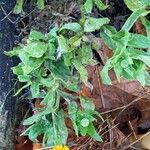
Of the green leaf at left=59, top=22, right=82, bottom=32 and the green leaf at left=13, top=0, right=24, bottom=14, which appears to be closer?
the green leaf at left=59, top=22, right=82, bottom=32

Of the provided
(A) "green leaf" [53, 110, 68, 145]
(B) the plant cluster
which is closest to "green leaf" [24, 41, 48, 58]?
(B) the plant cluster

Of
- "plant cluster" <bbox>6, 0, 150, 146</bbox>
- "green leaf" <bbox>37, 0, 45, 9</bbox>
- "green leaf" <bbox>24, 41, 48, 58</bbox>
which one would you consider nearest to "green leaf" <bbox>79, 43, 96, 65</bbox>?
"plant cluster" <bbox>6, 0, 150, 146</bbox>

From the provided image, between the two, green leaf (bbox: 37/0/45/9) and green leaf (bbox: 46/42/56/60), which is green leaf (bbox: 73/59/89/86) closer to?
green leaf (bbox: 46/42/56/60)

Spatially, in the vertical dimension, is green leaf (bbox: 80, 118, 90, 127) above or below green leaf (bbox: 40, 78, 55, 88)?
below

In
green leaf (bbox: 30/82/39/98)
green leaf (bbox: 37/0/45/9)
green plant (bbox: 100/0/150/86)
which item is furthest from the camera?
green leaf (bbox: 37/0/45/9)

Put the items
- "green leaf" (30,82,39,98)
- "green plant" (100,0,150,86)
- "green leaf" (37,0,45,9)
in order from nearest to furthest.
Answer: "green plant" (100,0,150,86), "green leaf" (30,82,39,98), "green leaf" (37,0,45,9)

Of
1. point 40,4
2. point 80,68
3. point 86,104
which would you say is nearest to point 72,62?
point 80,68

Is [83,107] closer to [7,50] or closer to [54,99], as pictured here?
[54,99]

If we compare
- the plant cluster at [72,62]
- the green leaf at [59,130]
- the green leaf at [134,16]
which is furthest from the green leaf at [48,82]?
the green leaf at [134,16]

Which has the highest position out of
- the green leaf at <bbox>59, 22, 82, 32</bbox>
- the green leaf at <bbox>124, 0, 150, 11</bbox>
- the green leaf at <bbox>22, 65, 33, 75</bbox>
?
the green leaf at <bbox>124, 0, 150, 11</bbox>
